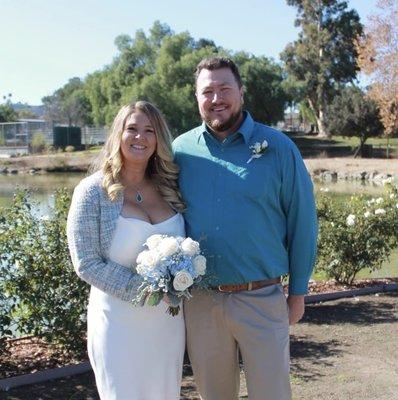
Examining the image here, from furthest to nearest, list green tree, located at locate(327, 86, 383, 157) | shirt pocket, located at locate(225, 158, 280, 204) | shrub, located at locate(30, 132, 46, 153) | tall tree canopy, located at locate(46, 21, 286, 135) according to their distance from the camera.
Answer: shrub, located at locate(30, 132, 46, 153)
tall tree canopy, located at locate(46, 21, 286, 135)
green tree, located at locate(327, 86, 383, 157)
shirt pocket, located at locate(225, 158, 280, 204)

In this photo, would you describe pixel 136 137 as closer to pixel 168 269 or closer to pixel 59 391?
pixel 168 269

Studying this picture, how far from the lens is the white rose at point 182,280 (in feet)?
10.2

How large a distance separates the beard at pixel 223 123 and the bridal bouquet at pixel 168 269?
0.70 m

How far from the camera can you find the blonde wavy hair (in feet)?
11.1

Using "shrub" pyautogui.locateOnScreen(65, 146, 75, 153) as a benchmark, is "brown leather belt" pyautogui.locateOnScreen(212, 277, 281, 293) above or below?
below

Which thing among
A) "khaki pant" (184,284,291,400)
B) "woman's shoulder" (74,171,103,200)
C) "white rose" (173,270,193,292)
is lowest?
"khaki pant" (184,284,291,400)

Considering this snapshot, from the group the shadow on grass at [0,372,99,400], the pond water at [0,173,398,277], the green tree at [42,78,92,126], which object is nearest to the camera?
the shadow on grass at [0,372,99,400]

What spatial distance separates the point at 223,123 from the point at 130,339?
4.04 feet

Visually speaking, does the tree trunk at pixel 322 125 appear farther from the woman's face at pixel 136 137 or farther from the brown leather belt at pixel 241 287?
the woman's face at pixel 136 137

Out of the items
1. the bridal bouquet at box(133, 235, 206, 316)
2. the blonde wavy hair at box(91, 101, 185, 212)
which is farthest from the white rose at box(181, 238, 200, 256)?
the blonde wavy hair at box(91, 101, 185, 212)

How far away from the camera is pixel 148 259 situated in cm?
310

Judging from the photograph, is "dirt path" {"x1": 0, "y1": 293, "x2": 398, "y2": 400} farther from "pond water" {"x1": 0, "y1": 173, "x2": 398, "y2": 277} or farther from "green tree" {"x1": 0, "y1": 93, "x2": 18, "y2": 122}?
"green tree" {"x1": 0, "y1": 93, "x2": 18, "y2": 122}

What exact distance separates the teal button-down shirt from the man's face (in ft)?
0.29

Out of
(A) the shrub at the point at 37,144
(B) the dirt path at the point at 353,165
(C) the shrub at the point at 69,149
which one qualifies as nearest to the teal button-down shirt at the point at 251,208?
(B) the dirt path at the point at 353,165
